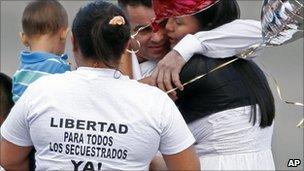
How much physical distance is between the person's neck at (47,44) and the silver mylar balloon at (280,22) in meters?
0.82

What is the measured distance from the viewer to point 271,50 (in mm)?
4531

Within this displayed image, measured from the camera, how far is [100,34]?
1.99 m

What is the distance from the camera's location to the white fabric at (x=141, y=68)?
2442 mm

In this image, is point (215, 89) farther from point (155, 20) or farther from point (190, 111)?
point (155, 20)

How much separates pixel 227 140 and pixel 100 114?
1.50 ft

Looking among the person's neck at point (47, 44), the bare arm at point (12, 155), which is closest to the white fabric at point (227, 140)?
the bare arm at point (12, 155)

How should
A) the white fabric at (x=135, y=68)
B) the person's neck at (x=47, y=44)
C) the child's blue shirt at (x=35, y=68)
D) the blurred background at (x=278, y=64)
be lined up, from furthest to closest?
the blurred background at (x=278, y=64)
the person's neck at (x=47, y=44)
the child's blue shirt at (x=35, y=68)
the white fabric at (x=135, y=68)

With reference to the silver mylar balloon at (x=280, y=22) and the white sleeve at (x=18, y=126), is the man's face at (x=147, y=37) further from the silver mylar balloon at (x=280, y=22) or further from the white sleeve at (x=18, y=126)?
the white sleeve at (x=18, y=126)

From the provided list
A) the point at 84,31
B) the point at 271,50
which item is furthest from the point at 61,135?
the point at 271,50

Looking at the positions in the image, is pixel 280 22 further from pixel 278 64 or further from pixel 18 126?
pixel 278 64

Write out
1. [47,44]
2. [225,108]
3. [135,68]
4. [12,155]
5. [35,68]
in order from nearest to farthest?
[12,155], [225,108], [135,68], [35,68], [47,44]

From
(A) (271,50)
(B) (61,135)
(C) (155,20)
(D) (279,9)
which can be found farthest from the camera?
(A) (271,50)

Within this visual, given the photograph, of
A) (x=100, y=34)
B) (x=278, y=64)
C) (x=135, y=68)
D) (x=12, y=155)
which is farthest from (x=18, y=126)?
(x=278, y=64)

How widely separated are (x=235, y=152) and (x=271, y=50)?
237 cm
